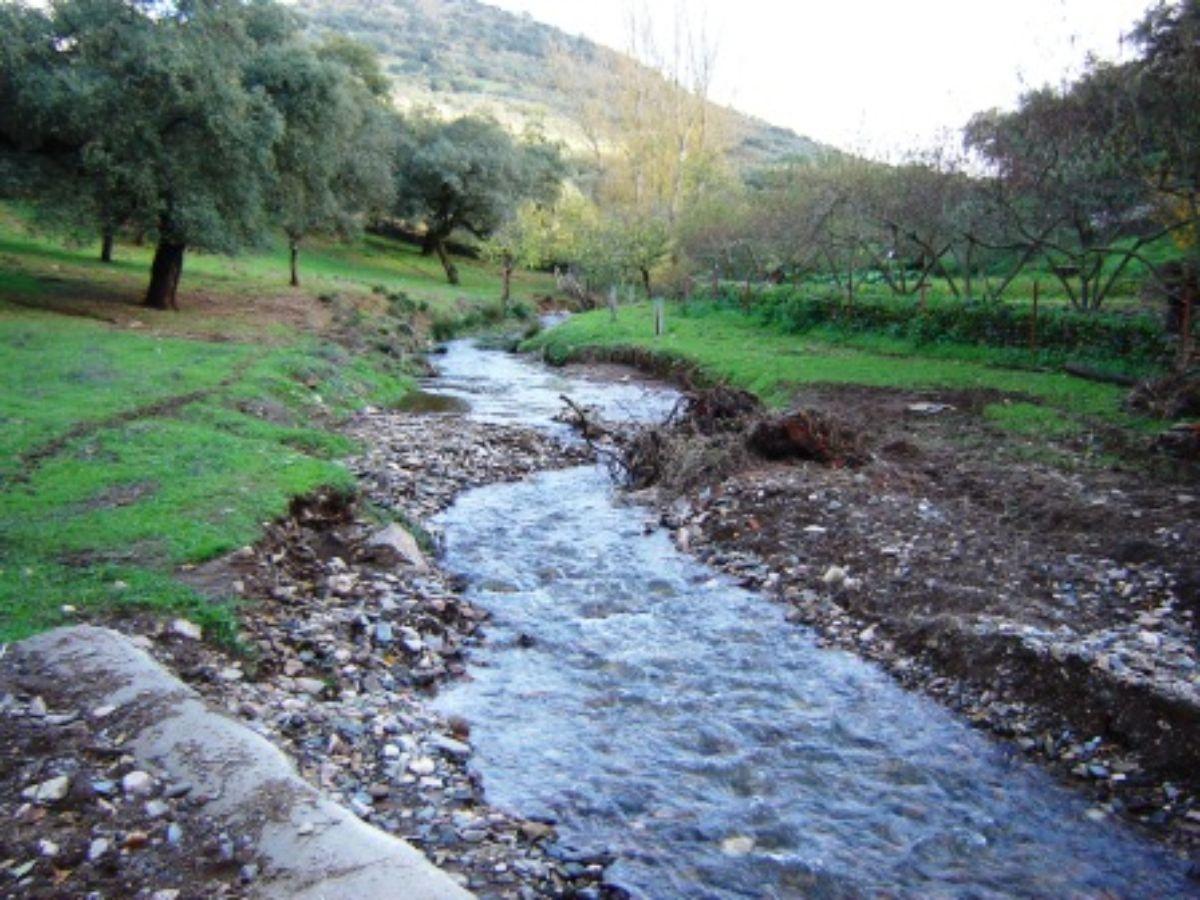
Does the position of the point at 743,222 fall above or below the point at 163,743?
above

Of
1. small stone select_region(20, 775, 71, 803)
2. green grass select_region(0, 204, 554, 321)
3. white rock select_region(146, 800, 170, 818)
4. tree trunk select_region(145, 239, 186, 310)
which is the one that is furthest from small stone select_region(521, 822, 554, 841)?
tree trunk select_region(145, 239, 186, 310)

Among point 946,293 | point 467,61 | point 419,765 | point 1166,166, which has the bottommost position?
point 419,765

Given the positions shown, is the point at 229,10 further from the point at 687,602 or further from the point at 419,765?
the point at 419,765

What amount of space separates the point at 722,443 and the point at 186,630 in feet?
32.1

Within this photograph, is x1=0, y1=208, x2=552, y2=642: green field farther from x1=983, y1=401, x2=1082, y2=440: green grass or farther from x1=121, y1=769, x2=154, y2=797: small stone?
x1=983, y1=401, x2=1082, y2=440: green grass

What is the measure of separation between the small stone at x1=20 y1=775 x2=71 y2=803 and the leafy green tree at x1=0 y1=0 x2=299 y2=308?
Result: 21.9m

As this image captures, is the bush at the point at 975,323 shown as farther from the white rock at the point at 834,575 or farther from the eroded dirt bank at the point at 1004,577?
the white rock at the point at 834,575

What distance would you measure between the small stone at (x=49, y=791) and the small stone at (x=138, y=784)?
331 millimetres

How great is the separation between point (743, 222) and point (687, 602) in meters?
34.8

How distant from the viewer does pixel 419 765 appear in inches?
283

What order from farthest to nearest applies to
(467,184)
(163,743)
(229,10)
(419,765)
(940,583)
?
(467,184) → (229,10) → (940,583) → (419,765) → (163,743)

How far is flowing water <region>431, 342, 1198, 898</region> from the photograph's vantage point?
629 cm

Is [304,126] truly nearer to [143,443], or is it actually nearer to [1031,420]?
[143,443]

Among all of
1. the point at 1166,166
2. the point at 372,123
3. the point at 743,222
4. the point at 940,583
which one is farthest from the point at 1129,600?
the point at 372,123
